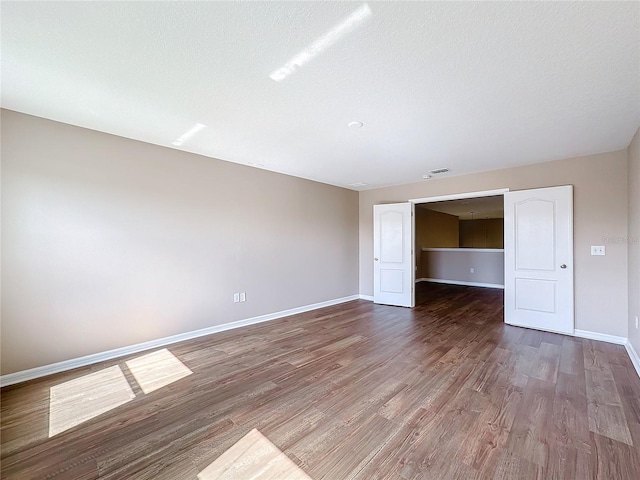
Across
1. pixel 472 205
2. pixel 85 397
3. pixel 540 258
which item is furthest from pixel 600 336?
pixel 85 397

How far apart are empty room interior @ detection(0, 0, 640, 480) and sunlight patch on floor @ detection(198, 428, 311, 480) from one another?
0.05ft

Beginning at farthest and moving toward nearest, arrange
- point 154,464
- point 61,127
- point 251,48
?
point 61,127, point 251,48, point 154,464

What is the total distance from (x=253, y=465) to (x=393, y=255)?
4.52 metres

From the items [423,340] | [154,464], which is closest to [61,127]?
[154,464]

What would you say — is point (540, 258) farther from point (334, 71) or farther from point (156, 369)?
point (156, 369)

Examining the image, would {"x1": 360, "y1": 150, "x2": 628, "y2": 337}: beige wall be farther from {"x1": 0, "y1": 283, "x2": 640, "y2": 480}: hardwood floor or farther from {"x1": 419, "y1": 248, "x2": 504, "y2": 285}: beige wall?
{"x1": 419, "y1": 248, "x2": 504, "y2": 285}: beige wall

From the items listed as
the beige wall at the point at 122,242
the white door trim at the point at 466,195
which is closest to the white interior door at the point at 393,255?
the white door trim at the point at 466,195

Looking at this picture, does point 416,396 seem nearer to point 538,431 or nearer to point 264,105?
point 538,431

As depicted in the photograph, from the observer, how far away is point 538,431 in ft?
5.98

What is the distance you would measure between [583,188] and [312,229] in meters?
4.12

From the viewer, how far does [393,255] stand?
18.2 ft

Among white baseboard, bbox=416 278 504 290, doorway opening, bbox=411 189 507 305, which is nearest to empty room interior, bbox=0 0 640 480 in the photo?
doorway opening, bbox=411 189 507 305

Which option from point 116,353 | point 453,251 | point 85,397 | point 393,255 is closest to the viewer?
point 85,397

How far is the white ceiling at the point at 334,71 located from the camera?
1.46 meters
